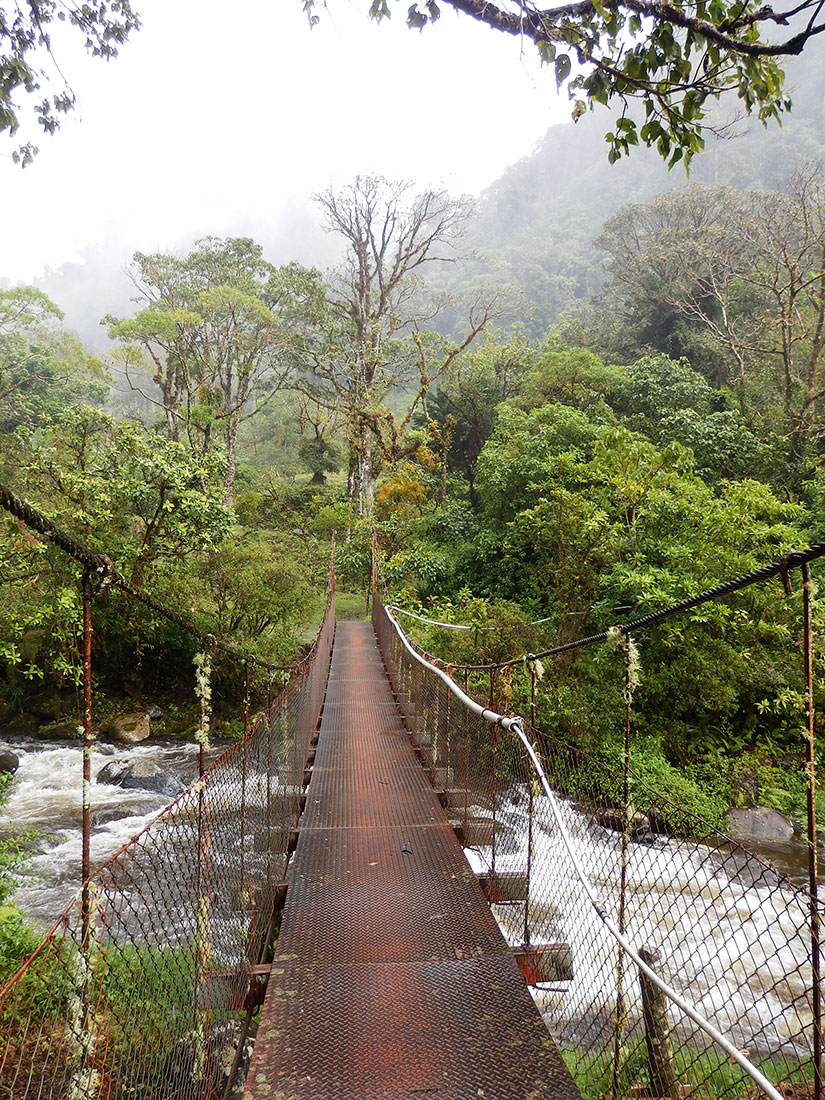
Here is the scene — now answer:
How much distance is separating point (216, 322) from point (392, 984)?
643 inches

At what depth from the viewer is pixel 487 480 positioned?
33.9 ft

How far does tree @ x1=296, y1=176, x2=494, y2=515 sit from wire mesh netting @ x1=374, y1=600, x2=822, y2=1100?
37.8ft

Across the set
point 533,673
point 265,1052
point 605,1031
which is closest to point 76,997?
point 265,1052

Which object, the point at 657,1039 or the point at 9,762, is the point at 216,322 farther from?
the point at 657,1039

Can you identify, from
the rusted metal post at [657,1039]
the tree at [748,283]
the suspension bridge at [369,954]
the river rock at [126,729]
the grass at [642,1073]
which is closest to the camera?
the suspension bridge at [369,954]

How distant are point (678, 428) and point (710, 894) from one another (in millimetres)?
7580

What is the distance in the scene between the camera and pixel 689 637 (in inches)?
248

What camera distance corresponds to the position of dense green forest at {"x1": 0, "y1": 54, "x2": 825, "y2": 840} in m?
6.62

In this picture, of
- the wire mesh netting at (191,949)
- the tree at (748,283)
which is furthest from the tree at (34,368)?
the tree at (748,283)

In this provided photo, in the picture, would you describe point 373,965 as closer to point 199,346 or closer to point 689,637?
point 689,637

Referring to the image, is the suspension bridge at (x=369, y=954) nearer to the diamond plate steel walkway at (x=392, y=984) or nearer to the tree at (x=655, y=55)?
the diamond plate steel walkway at (x=392, y=984)

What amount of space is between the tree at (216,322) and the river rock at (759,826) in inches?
516

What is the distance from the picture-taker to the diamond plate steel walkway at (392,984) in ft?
4.58

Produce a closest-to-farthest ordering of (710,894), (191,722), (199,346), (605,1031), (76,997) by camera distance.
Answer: (76,997) < (605,1031) < (710,894) < (191,722) < (199,346)
